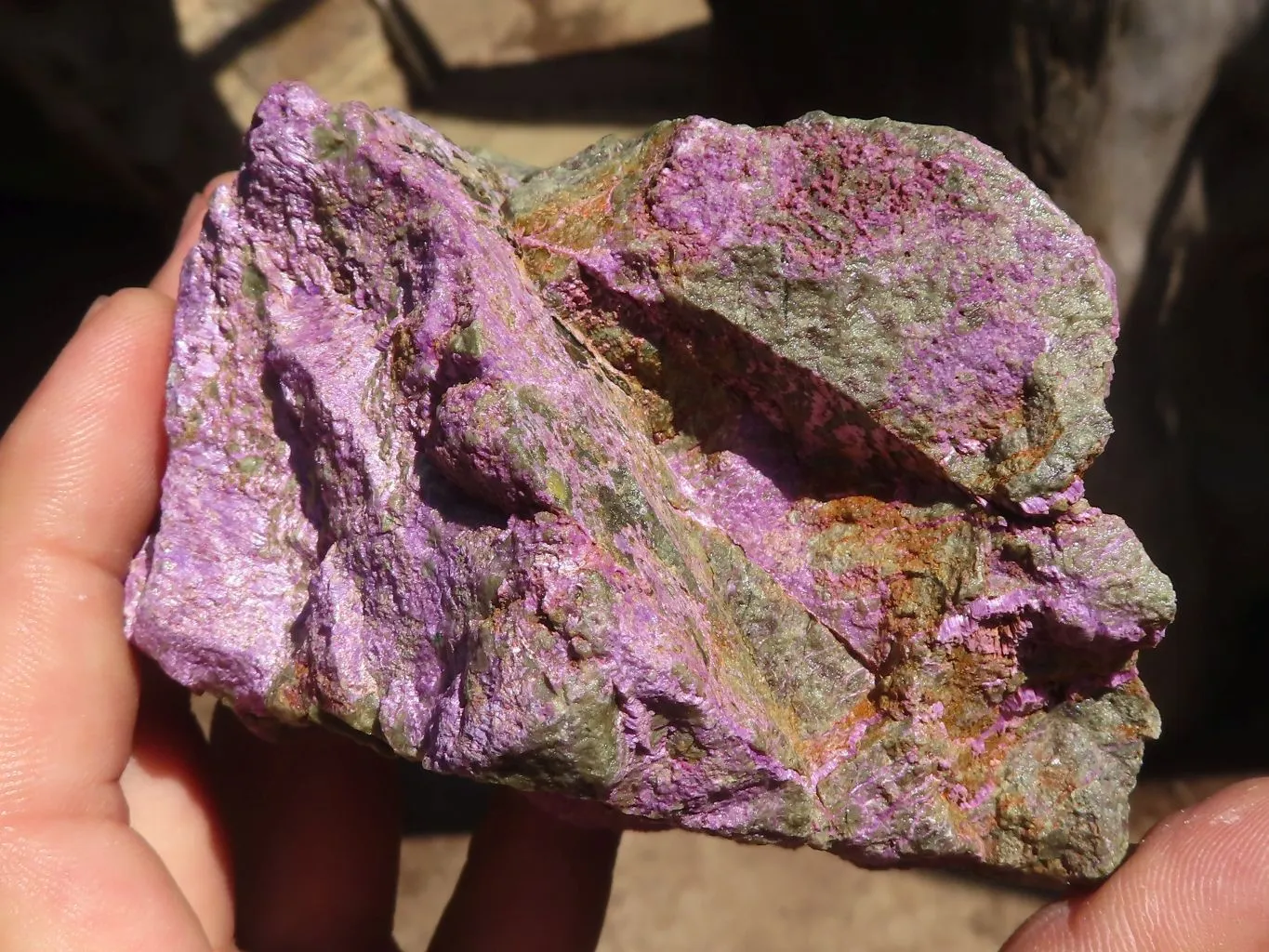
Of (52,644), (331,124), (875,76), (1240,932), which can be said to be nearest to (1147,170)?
(875,76)

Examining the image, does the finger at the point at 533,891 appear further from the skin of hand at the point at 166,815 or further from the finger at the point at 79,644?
the finger at the point at 79,644

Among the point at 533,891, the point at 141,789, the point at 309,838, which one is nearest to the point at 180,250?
the point at 141,789

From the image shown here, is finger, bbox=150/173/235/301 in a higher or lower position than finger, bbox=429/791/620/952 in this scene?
higher

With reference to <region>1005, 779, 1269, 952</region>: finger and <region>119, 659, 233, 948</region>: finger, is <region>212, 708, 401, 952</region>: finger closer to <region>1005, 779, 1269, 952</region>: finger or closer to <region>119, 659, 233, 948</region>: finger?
<region>119, 659, 233, 948</region>: finger

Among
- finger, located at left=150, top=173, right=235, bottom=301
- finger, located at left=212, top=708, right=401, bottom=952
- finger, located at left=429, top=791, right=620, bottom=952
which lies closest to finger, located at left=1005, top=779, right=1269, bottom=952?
finger, located at left=429, top=791, right=620, bottom=952

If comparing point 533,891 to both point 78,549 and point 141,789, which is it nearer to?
point 141,789

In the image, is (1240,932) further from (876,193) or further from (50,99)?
(50,99)
